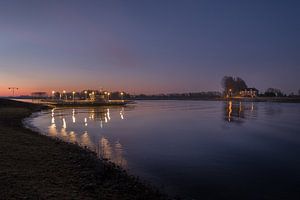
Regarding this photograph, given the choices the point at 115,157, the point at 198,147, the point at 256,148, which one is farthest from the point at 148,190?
the point at 256,148

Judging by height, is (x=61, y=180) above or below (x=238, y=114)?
above

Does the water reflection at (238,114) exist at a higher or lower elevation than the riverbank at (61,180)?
lower

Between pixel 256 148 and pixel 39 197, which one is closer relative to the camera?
pixel 39 197

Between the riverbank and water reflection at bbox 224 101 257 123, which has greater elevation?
the riverbank

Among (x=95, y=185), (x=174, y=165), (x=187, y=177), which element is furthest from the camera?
(x=174, y=165)

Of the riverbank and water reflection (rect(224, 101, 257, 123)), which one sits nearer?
the riverbank

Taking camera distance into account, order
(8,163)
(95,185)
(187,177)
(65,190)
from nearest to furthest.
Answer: (65,190) < (95,185) < (8,163) < (187,177)

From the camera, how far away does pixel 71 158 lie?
59.9 ft

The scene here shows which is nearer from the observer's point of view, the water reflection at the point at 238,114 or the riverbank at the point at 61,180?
the riverbank at the point at 61,180

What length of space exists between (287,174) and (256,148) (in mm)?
10086

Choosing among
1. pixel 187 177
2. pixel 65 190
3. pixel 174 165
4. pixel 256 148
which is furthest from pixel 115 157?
pixel 256 148

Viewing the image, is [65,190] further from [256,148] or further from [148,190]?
[256,148]

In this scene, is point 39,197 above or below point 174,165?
above

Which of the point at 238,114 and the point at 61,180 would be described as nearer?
the point at 61,180
